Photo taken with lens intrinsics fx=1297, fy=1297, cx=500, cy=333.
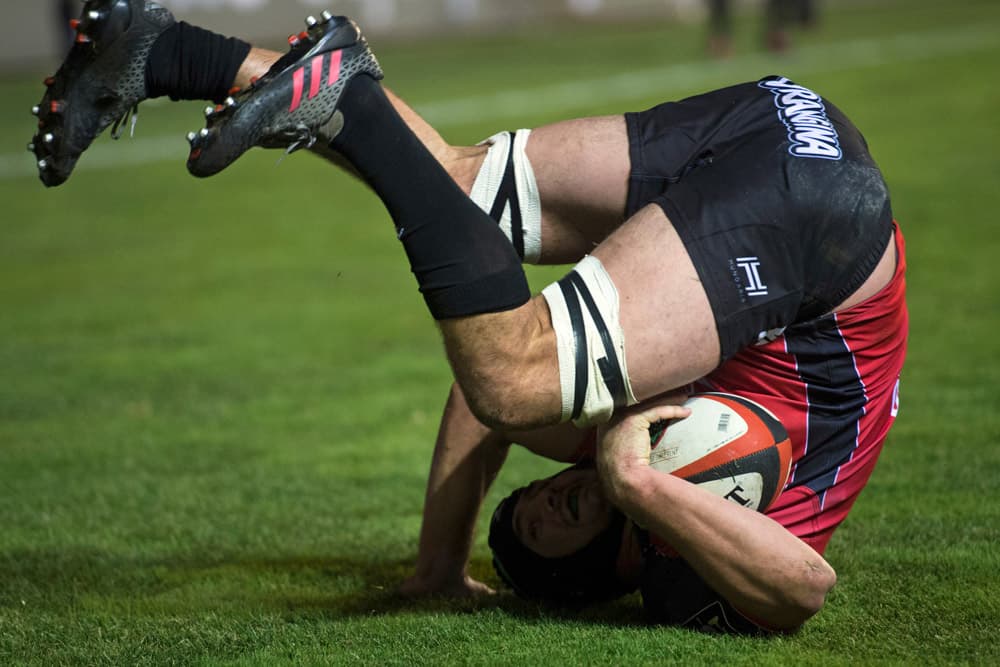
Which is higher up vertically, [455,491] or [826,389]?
[826,389]

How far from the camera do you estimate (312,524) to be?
15.0 feet

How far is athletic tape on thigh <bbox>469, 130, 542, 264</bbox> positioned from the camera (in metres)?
3.54

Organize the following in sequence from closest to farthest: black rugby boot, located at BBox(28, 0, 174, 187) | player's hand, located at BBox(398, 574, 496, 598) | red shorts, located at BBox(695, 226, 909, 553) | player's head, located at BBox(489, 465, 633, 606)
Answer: black rugby boot, located at BBox(28, 0, 174, 187)
red shorts, located at BBox(695, 226, 909, 553)
player's head, located at BBox(489, 465, 633, 606)
player's hand, located at BBox(398, 574, 496, 598)

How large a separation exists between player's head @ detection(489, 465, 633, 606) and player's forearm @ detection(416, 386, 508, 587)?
0.51 feet

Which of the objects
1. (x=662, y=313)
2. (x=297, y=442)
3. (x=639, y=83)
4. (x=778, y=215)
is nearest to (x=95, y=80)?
(x=662, y=313)

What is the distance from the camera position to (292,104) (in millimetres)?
2855

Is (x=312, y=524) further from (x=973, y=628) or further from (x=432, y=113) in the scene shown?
(x=432, y=113)

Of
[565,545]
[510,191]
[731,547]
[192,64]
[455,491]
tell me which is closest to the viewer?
[731,547]

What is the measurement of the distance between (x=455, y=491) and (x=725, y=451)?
38.2 inches

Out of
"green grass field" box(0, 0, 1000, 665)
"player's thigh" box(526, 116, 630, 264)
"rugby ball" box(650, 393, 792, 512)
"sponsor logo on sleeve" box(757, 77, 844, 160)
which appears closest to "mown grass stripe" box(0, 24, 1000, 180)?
"green grass field" box(0, 0, 1000, 665)

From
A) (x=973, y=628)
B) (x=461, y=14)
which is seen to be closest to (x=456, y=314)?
(x=973, y=628)

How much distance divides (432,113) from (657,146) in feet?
43.5

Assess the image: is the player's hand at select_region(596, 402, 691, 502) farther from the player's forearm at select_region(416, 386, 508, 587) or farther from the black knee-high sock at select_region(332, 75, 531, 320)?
the player's forearm at select_region(416, 386, 508, 587)

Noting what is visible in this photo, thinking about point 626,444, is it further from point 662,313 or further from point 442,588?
point 442,588
